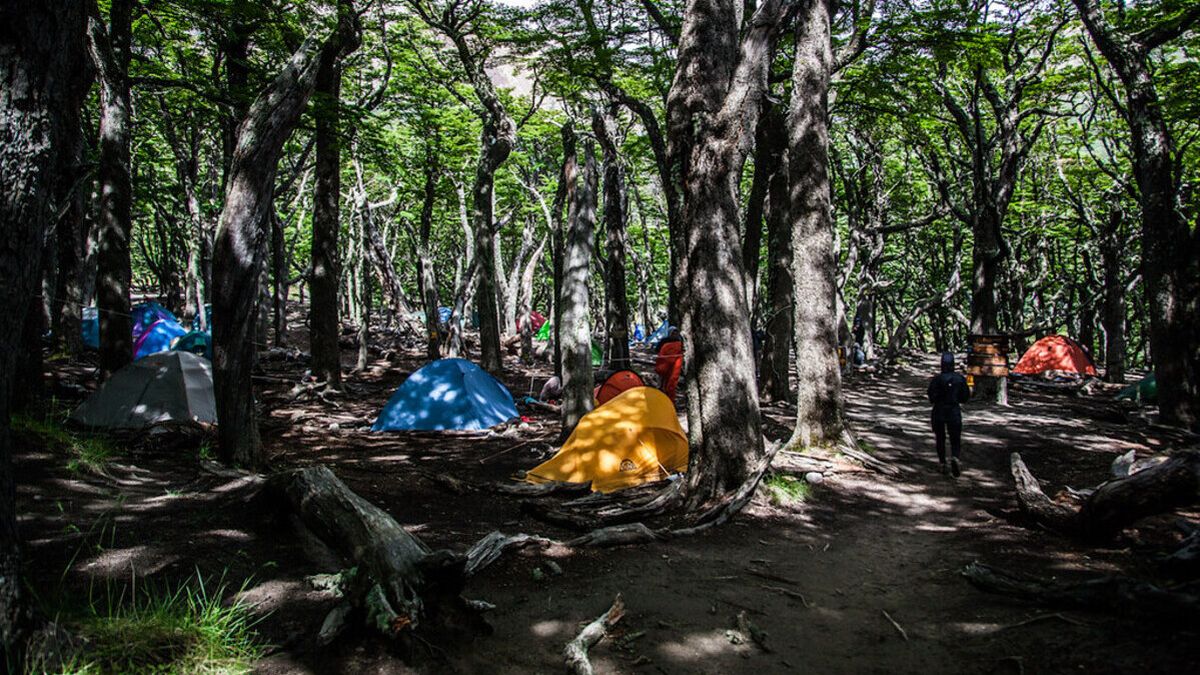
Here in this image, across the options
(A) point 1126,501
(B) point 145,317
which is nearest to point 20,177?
(A) point 1126,501

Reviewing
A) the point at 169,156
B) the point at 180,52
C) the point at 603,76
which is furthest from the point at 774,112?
the point at 169,156

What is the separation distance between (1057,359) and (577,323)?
59.8ft

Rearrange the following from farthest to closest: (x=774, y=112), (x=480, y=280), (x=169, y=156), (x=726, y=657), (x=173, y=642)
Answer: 1. (x=169, y=156)
2. (x=480, y=280)
3. (x=774, y=112)
4. (x=726, y=657)
5. (x=173, y=642)

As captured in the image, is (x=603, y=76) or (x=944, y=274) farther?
(x=944, y=274)

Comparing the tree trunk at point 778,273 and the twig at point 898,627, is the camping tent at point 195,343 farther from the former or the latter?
the twig at point 898,627

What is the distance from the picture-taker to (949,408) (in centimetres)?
917

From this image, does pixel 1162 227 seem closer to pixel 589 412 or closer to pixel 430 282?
pixel 589 412

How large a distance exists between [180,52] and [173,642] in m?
15.0

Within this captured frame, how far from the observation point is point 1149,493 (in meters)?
5.08

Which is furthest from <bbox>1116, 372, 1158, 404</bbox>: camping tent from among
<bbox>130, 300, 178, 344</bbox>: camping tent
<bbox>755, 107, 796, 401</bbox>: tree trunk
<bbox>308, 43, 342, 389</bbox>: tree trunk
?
<bbox>130, 300, 178, 344</bbox>: camping tent

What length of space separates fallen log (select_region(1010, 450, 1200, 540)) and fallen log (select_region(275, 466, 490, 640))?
4.87 meters

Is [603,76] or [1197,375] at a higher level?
[603,76]

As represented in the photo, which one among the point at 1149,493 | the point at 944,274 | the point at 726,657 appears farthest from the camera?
the point at 944,274

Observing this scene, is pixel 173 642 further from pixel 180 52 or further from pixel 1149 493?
pixel 180 52
